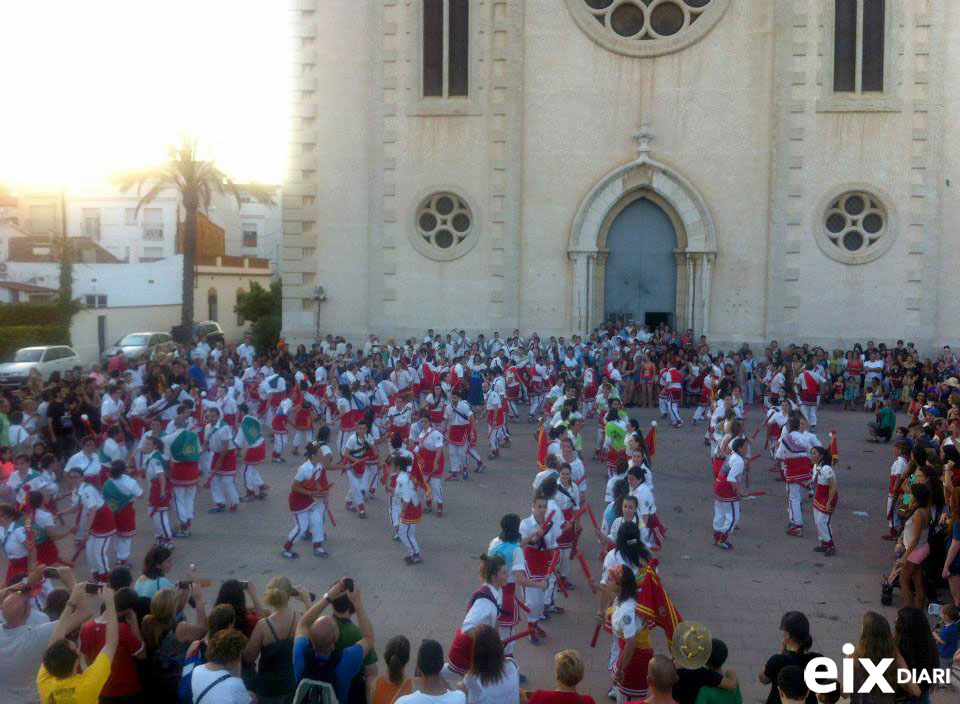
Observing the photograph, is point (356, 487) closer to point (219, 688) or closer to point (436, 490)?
point (436, 490)

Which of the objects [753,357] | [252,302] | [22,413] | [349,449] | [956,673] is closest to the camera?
[956,673]

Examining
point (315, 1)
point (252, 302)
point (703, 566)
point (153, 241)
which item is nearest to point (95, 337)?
point (252, 302)

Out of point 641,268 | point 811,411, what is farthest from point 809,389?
point 641,268

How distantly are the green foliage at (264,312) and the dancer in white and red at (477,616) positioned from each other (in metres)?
27.1

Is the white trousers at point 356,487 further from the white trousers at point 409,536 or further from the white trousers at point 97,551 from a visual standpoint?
the white trousers at point 97,551

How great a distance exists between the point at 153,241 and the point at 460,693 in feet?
193

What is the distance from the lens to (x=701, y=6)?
2695 centimetres

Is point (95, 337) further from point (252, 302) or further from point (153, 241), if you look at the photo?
point (153, 241)

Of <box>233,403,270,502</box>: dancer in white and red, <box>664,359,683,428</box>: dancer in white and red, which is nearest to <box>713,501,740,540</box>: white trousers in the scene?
<box>233,403,270,502</box>: dancer in white and red

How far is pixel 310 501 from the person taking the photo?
480 inches

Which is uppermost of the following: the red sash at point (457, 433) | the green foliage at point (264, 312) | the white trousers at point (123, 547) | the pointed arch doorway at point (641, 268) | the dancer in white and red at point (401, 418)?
the pointed arch doorway at point (641, 268)

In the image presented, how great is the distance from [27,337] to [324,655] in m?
32.7

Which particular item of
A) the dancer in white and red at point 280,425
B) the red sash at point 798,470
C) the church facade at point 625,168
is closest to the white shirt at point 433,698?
the red sash at point 798,470

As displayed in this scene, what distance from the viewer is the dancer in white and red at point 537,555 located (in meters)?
9.60
